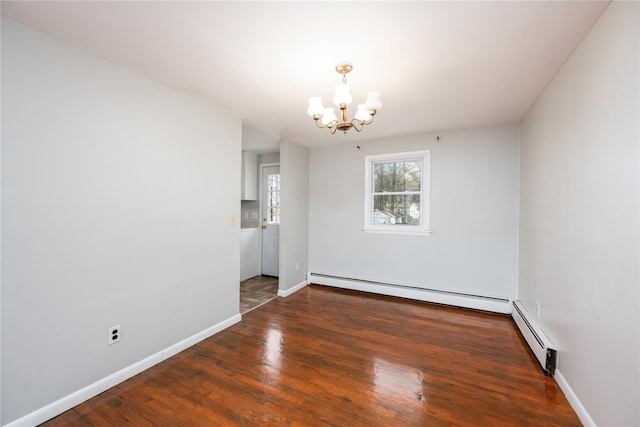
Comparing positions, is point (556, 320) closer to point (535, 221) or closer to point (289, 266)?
point (535, 221)

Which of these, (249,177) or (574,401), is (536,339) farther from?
(249,177)

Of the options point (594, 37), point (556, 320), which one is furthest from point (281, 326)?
point (594, 37)

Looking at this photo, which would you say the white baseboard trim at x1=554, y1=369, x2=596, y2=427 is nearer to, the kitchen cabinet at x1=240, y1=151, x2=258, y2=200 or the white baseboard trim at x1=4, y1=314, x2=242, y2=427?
the white baseboard trim at x1=4, y1=314, x2=242, y2=427

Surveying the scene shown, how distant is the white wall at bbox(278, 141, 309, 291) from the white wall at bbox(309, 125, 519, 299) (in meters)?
0.32

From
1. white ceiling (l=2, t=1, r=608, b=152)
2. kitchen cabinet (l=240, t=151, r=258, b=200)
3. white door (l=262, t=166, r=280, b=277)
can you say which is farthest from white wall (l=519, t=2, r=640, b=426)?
kitchen cabinet (l=240, t=151, r=258, b=200)

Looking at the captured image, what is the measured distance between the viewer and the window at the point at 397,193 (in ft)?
12.6

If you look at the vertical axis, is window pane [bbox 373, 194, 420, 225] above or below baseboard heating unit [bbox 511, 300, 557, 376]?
above

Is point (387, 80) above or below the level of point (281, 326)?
above

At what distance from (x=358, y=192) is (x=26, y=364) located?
149 inches

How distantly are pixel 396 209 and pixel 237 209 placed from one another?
92.8 inches

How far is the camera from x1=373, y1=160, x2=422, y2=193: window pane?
12.8 feet

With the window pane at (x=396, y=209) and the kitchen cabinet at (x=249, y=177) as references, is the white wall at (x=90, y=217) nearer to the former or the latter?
the kitchen cabinet at (x=249, y=177)

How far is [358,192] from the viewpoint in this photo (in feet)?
14.0

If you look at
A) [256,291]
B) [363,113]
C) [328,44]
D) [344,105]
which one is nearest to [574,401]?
[363,113]
